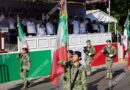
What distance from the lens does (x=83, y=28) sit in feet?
93.4

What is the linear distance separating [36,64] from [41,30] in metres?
5.05

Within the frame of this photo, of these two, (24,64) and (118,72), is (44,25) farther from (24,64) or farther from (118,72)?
(24,64)

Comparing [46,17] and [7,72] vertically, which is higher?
[46,17]

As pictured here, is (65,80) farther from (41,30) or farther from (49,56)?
(41,30)

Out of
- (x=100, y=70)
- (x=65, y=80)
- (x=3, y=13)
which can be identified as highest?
(x=3, y=13)

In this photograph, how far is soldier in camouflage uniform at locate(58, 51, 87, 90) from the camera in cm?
938

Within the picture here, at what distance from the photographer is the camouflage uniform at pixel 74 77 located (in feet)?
30.8

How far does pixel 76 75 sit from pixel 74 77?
2.5 inches

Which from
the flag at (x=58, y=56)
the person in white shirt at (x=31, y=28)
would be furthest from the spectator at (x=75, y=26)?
the flag at (x=58, y=56)

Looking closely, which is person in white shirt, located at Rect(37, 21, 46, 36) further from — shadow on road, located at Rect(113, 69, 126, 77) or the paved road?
shadow on road, located at Rect(113, 69, 126, 77)

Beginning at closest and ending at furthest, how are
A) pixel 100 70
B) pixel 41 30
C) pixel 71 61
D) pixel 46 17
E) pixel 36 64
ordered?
pixel 71 61 → pixel 36 64 → pixel 100 70 → pixel 41 30 → pixel 46 17

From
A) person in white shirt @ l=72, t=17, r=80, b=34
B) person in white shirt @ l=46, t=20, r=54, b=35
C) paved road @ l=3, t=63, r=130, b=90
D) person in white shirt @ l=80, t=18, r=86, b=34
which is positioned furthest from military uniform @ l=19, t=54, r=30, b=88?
person in white shirt @ l=80, t=18, r=86, b=34

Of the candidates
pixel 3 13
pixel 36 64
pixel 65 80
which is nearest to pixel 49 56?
pixel 36 64

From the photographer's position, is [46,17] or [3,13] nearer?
[3,13]
